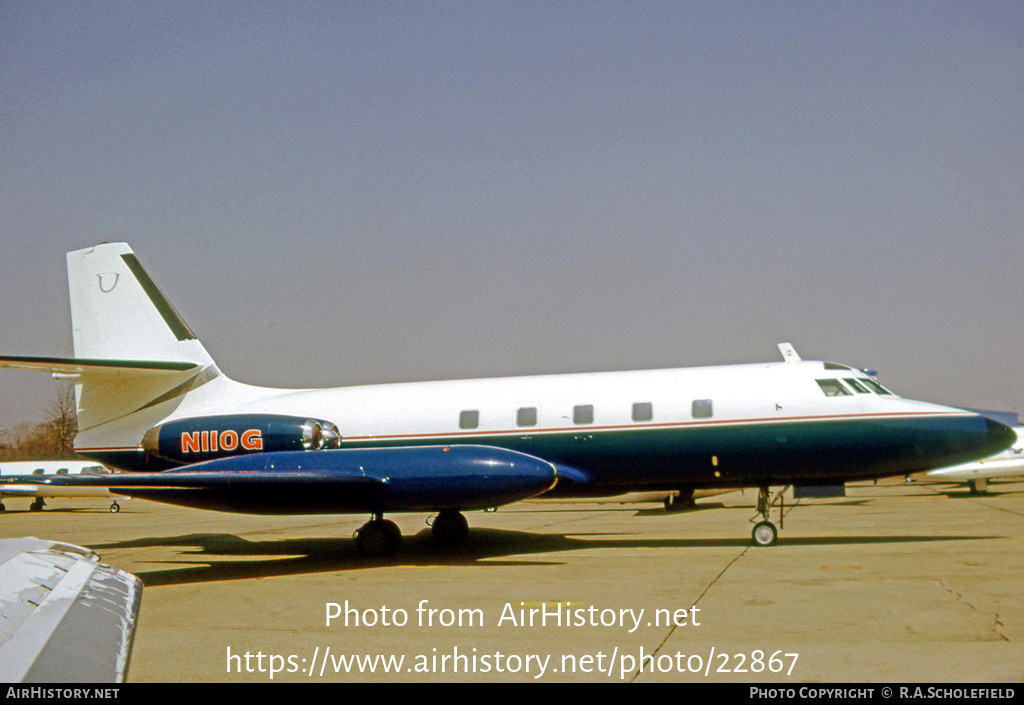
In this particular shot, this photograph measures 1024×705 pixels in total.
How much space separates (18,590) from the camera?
3.64m

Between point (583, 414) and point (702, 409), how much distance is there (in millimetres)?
2098

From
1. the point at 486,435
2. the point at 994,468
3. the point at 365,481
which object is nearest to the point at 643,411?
the point at 486,435

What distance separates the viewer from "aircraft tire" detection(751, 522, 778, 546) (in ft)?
49.1

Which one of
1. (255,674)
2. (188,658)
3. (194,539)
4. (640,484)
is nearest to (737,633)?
(255,674)

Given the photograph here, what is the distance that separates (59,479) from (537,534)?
34.1ft

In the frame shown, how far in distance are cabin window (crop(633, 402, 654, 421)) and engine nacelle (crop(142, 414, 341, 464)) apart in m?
5.74

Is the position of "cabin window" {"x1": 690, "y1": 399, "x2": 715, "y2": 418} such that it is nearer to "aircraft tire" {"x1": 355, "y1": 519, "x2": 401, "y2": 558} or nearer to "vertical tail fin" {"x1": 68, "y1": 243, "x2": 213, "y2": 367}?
"aircraft tire" {"x1": 355, "y1": 519, "x2": 401, "y2": 558}

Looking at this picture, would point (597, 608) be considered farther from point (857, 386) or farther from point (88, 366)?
point (88, 366)

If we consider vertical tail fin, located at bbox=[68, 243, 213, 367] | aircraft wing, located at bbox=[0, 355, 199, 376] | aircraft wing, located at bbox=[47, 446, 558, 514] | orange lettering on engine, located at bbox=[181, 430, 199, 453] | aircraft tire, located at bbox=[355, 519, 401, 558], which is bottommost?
aircraft tire, located at bbox=[355, 519, 401, 558]

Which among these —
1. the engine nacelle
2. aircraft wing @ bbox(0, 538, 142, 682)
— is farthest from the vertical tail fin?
aircraft wing @ bbox(0, 538, 142, 682)

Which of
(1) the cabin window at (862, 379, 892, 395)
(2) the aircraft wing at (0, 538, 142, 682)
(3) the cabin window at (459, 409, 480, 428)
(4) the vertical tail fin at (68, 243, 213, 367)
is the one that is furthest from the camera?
(4) the vertical tail fin at (68, 243, 213, 367)

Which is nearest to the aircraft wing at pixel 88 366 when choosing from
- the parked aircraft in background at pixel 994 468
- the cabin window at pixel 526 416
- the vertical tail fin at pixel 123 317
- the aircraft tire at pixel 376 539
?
the vertical tail fin at pixel 123 317

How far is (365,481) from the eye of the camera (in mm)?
13711
